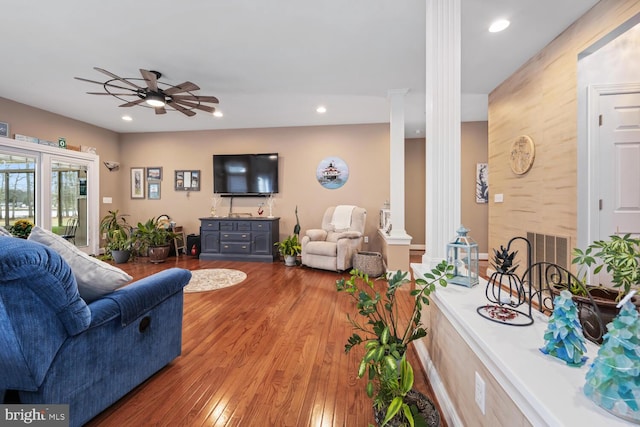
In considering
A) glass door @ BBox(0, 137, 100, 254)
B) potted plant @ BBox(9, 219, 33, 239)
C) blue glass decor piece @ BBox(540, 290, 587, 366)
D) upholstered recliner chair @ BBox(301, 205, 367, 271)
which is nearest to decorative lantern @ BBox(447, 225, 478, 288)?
blue glass decor piece @ BBox(540, 290, 587, 366)

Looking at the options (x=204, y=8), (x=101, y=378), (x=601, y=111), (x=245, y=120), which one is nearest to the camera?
(x=101, y=378)

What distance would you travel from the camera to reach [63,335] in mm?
1157

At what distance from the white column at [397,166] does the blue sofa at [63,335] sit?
3.07m

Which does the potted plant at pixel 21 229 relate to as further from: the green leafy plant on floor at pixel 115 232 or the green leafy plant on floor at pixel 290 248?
the green leafy plant on floor at pixel 290 248

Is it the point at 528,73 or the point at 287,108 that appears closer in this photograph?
the point at 528,73

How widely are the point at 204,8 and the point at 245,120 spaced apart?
2.90 metres

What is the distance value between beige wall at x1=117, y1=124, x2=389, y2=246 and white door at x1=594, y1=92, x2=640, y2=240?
3029mm

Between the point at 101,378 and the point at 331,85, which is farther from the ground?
the point at 331,85

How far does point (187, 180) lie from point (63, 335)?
5.05 metres

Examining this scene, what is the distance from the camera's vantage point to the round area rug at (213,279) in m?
3.39

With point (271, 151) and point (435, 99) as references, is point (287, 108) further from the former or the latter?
point (435, 99)

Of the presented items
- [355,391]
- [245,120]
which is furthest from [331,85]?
[355,391]

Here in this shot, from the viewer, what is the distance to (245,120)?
16.5 feet

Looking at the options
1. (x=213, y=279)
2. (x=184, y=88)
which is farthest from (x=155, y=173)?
(x=184, y=88)
